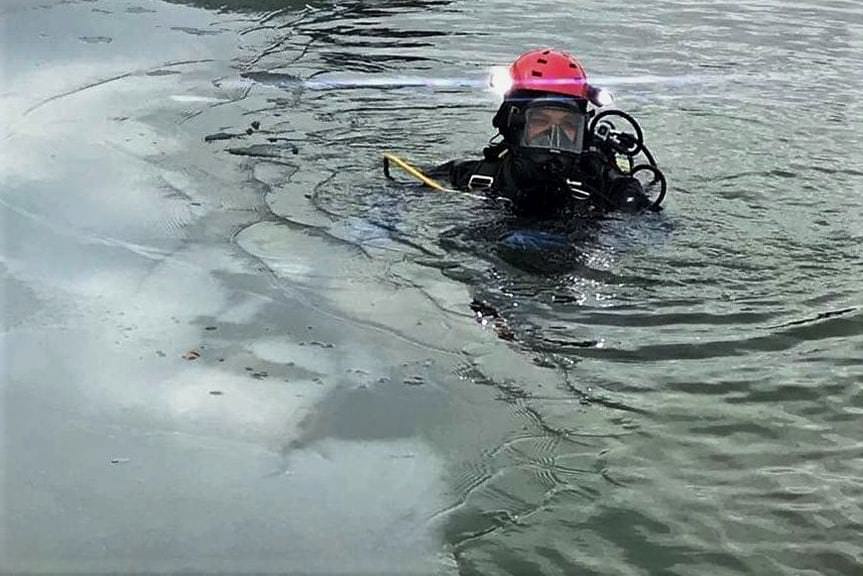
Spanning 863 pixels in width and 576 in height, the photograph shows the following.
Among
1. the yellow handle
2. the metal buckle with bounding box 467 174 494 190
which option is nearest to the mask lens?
the metal buckle with bounding box 467 174 494 190

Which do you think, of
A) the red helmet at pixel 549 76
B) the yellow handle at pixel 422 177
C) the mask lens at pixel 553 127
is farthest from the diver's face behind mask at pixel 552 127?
the yellow handle at pixel 422 177

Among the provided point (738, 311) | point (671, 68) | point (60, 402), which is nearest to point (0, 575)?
point (60, 402)

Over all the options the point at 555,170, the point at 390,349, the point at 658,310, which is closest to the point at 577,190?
the point at 555,170

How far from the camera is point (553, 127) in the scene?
491 centimetres

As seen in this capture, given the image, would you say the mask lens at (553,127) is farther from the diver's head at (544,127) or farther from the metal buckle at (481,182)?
the metal buckle at (481,182)

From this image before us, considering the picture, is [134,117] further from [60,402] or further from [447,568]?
[447,568]

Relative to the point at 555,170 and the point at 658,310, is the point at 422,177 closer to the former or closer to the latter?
the point at 555,170

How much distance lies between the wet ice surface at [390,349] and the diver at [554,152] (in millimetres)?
158

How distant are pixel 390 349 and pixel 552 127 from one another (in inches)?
62.6

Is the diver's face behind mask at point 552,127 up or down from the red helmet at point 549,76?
down

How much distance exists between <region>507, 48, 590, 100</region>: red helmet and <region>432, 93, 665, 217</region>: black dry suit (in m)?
0.09

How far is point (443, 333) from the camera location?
3967 millimetres

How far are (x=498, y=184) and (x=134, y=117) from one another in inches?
91.3

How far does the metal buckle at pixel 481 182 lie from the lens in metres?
5.26
